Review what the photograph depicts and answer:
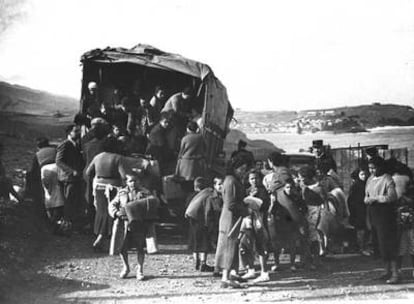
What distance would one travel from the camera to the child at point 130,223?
494 cm

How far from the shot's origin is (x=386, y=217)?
5008mm

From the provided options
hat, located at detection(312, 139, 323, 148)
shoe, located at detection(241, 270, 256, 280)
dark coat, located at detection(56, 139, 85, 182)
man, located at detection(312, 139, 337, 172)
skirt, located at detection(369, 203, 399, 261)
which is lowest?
shoe, located at detection(241, 270, 256, 280)

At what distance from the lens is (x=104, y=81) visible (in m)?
6.92

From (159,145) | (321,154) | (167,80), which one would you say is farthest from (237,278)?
(167,80)

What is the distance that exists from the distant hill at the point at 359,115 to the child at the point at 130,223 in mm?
1907

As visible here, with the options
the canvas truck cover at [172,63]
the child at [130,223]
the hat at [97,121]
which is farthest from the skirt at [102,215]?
the canvas truck cover at [172,63]

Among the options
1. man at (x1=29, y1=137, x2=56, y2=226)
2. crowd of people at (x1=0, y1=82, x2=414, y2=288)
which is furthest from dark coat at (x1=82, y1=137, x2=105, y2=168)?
man at (x1=29, y1=137, x2=56, y2=226)

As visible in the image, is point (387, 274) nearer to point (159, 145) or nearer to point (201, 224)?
point (201, 224)

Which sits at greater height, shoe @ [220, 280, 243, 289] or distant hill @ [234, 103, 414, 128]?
distant hill @ [234, 103, 414, 128]

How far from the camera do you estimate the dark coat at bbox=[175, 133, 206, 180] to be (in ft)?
20.0

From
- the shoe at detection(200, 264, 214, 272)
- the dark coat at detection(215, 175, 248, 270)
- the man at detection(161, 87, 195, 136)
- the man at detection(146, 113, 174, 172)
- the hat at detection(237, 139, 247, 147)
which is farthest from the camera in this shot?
the man at detection(161, 87, 195, 136)

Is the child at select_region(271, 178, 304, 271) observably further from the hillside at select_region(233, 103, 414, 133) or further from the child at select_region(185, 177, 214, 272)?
the hillside at select_region(233, 103, 414, 133)

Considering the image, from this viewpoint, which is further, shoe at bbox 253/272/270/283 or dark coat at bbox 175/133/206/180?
dark coat at bbox 175/133/206/180

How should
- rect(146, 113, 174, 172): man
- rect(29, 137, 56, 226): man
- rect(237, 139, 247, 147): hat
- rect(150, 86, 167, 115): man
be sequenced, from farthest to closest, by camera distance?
1. rect(150, 86, 167, 115): man
2. rect(237, 139, 247, 147): hat
3. rect(146, 113, 174, 172): man
4. rect(29, 137, 56, 226): man
